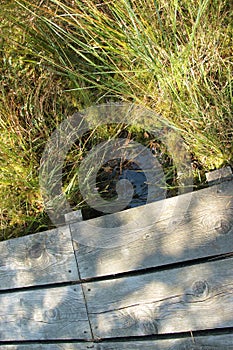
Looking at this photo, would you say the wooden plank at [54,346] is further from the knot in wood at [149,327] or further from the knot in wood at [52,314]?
the knot in wood at [149,327]

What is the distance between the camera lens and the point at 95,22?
2.10 metres

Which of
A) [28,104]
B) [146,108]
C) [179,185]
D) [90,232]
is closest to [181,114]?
[146,108]

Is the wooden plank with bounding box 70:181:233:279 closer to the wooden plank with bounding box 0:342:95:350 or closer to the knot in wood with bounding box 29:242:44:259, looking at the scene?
the knot in wood with bounding box 29:242:44:259

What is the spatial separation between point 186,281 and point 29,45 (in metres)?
1.45

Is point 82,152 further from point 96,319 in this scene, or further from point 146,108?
point 96,319

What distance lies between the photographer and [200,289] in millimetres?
1926

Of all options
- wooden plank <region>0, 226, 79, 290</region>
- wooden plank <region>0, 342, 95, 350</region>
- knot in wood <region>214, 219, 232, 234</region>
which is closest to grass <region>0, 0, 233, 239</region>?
wooden plank <region>0, 226, 79, 290</region>

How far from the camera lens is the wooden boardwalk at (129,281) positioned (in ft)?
6.26

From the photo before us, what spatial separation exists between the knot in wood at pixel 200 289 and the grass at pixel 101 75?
18.8 inches

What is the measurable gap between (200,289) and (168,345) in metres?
0.31

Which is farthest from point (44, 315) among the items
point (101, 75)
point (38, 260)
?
point (101, 75)

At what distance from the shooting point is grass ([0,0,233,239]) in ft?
6.46

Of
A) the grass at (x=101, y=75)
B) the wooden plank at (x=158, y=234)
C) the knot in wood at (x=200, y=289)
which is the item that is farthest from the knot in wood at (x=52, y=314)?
the knot in wood at (x=200, y=289)

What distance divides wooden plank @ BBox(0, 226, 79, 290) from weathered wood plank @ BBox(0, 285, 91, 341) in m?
0.06
